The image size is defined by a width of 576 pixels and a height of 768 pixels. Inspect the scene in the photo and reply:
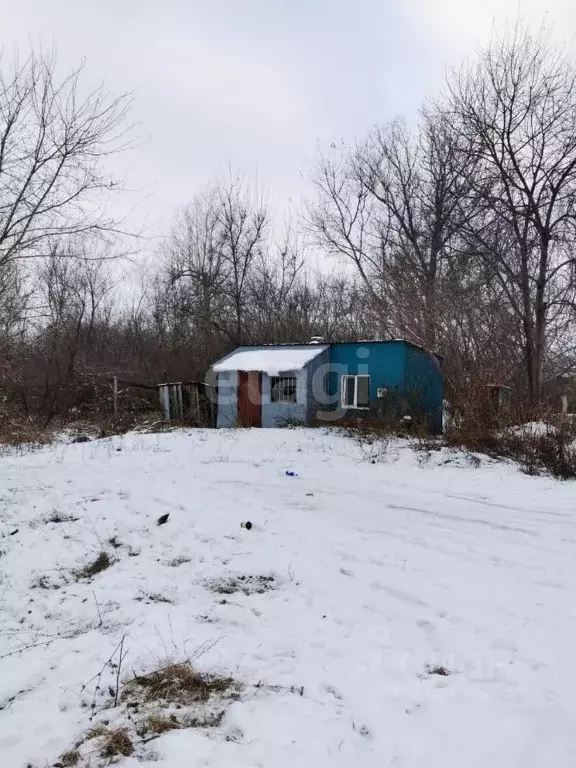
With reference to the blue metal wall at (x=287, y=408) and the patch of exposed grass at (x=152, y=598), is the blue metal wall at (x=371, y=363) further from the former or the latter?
the patch of exposed grass at (x=152, y=598)

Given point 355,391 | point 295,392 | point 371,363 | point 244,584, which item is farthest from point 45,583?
Result: point 371,363

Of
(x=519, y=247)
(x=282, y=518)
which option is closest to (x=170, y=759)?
(x=282, y=518)

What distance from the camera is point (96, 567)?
19.2 ft

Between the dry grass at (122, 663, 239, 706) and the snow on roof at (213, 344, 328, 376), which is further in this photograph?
the snow on roof at (213, 344, 328, 376)

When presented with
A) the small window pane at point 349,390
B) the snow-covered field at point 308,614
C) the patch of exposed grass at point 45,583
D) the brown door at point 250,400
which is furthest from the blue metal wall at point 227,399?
the patch of exposed grass at point 45,583

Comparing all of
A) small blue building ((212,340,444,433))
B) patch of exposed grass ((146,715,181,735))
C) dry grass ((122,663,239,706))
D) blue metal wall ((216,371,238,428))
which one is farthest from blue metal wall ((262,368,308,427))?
patch of exposed grass ((146,715,181,735))

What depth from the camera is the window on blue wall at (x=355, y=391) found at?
17.0m

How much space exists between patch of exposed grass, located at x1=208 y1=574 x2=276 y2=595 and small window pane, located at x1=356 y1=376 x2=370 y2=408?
474 inches

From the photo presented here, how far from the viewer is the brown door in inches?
703

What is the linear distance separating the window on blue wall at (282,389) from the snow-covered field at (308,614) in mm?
8471

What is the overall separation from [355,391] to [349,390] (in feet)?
0.86

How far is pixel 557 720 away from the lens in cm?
295

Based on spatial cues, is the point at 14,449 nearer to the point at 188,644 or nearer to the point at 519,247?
the point at 188,644

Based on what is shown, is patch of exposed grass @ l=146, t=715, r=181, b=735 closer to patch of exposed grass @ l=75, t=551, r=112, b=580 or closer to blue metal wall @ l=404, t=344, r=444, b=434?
patch of exposed grass @ l=75, t=551, r=112, b=580
